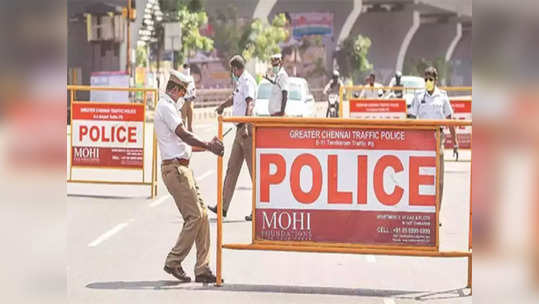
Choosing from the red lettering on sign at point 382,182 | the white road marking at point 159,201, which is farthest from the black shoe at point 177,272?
the white road marking at point 159,201

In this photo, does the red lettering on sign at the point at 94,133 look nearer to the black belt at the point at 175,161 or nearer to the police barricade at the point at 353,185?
the black belt at the point at 175,161

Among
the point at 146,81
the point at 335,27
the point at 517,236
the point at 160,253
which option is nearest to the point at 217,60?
the point at 335,27

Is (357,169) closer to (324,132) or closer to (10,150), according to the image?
(324,132)

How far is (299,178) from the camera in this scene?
26.5 feet

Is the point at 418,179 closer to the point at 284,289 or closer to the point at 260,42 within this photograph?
the point at 284,289

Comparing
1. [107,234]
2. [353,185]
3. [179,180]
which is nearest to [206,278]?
[179,180]

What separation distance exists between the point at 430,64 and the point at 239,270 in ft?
321

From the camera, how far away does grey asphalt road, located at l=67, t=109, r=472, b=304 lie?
8.04 metres

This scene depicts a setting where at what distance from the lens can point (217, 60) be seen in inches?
3066

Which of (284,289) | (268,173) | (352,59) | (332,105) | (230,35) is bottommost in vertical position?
(284,289)

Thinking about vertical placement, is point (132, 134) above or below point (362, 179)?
above

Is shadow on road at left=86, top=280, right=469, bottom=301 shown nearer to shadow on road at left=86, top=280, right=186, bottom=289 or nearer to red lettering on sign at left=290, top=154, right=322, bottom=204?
shadow on road at left=86, top=280, right=186, bottom=289

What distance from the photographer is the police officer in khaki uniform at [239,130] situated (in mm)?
12258

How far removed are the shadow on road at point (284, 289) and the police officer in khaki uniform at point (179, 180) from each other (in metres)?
0.14
